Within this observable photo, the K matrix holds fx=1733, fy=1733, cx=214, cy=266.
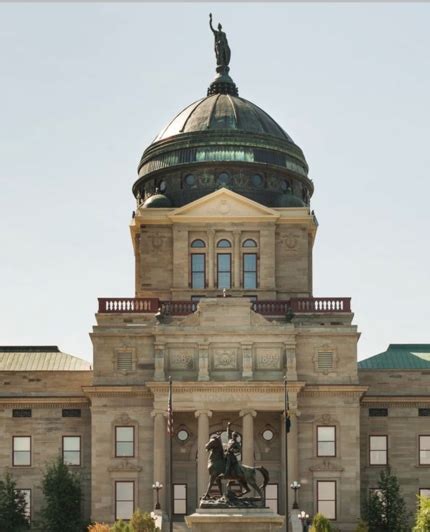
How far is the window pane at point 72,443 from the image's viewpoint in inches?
3942

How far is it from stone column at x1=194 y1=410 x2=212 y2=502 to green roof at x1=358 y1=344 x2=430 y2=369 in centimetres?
1263

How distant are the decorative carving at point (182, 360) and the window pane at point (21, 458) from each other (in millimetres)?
10530

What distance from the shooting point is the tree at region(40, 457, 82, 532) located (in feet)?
316

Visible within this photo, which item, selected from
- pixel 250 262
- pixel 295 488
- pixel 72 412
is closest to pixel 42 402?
pixel 72 412

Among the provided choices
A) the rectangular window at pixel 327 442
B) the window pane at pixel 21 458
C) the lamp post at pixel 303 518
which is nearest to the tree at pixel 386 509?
the rectangular window at pixel 327 442

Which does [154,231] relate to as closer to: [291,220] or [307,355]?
[291,220]

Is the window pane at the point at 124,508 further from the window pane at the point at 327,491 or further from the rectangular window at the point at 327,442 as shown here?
the rectangular window at the point at 327,442

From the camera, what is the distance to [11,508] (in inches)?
3819

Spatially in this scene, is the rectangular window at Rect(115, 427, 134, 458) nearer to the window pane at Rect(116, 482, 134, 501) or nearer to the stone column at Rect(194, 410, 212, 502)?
the window pane at Rect(116, 482, 134, 501)

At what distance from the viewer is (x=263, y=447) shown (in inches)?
3873

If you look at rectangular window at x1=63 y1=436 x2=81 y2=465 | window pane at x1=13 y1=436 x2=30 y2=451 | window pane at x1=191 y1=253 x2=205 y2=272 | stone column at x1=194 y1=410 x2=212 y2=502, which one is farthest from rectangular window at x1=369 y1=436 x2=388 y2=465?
window pane at x1=13 y1=436 x2=30 y2=451

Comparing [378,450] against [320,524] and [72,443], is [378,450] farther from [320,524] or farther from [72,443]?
[72,443]

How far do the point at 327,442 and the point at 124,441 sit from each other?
1139cm

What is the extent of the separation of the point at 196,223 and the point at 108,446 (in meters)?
17.0
